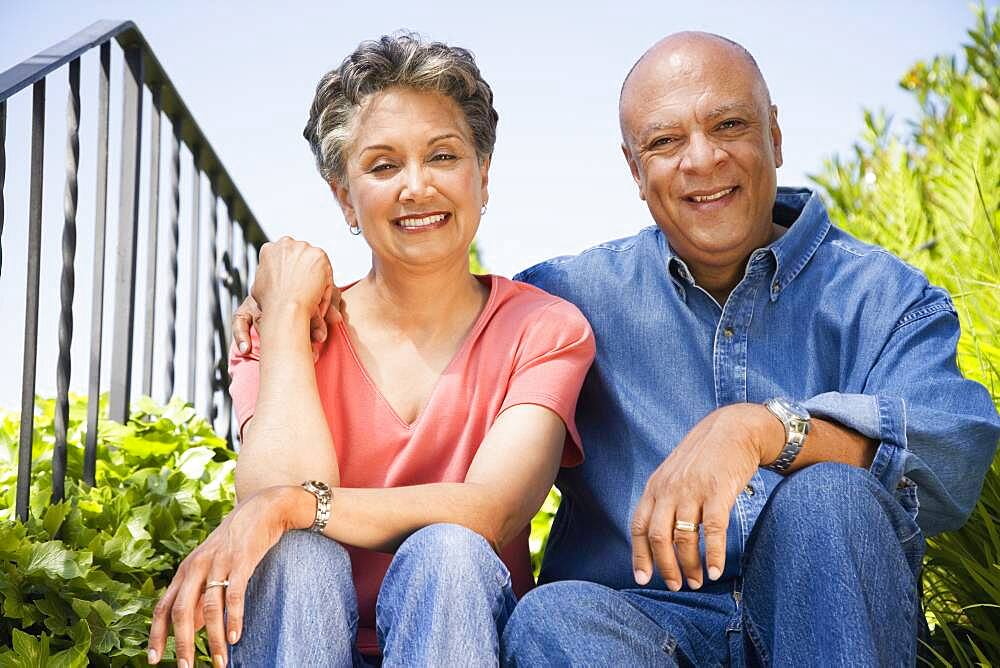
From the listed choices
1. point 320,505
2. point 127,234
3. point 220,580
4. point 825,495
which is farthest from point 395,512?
point 127,234

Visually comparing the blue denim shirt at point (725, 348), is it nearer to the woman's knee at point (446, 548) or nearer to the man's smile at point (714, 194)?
the man's smile at point (714, 194)

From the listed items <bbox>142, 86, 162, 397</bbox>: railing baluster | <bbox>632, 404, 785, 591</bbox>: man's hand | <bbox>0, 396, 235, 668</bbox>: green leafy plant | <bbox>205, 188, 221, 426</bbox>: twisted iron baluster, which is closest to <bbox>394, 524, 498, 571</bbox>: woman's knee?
<bbox>632, 404, 785, 591</bbox>: man's hand

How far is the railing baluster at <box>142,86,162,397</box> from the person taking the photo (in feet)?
9.77

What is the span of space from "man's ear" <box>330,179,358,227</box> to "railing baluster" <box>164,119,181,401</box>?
39.4 inches

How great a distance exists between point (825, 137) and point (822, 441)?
175 inches

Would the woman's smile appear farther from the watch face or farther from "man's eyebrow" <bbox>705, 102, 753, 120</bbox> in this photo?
the watch face

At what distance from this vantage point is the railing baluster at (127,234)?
108 inches

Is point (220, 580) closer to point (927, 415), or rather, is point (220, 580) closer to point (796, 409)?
point (796, 409)

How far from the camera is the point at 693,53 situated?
2258mm

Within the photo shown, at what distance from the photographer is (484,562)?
1610mm

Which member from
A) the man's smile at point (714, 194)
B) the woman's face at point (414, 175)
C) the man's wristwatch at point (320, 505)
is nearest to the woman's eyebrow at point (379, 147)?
the woman's face at point (414, 175)

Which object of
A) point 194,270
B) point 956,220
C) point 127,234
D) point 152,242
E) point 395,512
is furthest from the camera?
point 956,220

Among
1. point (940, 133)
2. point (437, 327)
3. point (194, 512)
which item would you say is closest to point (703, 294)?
point (437, 327)

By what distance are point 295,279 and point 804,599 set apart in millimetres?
1138
